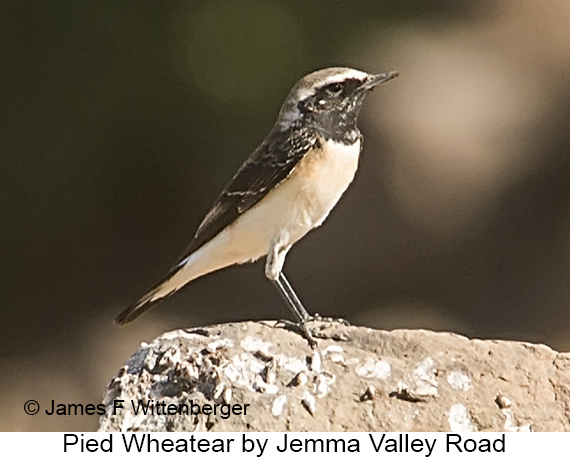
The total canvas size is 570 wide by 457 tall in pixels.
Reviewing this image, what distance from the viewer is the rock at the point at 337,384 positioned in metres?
3.23

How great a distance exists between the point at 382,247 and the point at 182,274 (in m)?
2.23

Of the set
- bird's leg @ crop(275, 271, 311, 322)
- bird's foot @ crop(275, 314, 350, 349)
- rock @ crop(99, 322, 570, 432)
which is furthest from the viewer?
bird's leg @ crop(275, 271, 311, 322)

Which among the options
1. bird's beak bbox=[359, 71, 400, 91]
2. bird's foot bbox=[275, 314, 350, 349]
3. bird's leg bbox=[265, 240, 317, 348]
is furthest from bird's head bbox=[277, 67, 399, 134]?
bird's foot bbox=[275, 314, 350, 349]

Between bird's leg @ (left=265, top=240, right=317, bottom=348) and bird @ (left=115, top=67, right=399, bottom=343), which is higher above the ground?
bird @ (left=115, top=67, right=399, bottom=343)

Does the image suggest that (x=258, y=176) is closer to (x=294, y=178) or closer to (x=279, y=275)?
(x=294, y=178)

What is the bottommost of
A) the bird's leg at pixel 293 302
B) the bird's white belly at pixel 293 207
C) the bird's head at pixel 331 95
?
the bird's leg at pixel 293 302

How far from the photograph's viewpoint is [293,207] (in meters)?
3.69

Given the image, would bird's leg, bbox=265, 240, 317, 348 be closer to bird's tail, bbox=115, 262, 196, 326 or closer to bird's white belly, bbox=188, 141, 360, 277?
bird's white belly, bbox=188, 141, 360, 277

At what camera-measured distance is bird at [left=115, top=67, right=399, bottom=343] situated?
369 cm

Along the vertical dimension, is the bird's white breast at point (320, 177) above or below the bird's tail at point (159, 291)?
above

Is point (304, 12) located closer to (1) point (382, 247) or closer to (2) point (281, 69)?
(2) point (281, 69)

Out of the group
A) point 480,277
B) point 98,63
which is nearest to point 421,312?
point 480,277

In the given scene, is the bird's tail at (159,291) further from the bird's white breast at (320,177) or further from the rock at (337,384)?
the bird's white breast at (320,177)

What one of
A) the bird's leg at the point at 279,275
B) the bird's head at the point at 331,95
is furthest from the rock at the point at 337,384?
the bird's head at the point at 331,95
